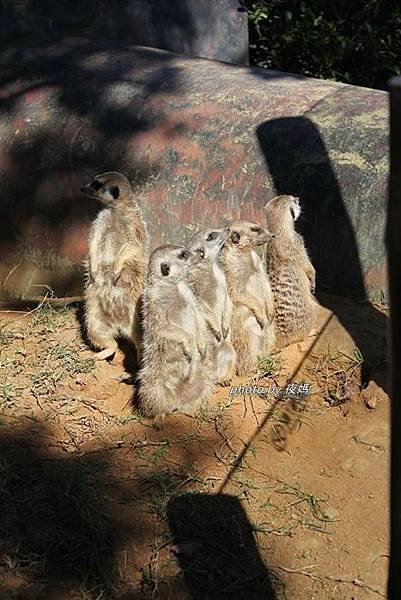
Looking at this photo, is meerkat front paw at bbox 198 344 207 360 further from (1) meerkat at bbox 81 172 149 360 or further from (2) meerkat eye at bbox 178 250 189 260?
(1) meerkat at bbox 81 172 149 360

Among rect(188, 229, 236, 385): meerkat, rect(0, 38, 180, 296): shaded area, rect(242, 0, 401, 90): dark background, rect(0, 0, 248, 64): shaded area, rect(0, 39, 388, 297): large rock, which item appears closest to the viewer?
rect(188, 229, 236, 385): meerkat

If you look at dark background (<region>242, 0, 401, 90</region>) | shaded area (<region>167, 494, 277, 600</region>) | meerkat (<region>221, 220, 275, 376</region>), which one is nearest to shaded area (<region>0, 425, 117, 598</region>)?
shaded area (<region>167, 494, 277, 600</region>)

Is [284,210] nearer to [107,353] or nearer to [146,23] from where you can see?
[107,353]

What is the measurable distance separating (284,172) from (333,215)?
396mm

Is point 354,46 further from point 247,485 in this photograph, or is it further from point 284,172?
point 247,485

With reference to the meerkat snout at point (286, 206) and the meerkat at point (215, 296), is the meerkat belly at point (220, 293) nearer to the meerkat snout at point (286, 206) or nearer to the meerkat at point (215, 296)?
the meerkat at point (215, 296)

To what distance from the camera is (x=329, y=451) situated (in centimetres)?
418

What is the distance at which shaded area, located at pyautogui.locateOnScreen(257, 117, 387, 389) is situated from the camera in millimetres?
5309

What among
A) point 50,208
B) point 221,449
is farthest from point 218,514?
point 50,208

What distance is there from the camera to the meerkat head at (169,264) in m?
4.50

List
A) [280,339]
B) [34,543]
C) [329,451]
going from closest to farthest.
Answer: [34,543]
[329,451]
[280,339]

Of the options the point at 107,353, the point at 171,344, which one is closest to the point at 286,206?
the point at 171,344

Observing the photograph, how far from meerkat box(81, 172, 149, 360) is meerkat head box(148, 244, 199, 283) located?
1.95 ft

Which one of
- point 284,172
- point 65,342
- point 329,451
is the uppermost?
point 284,172
